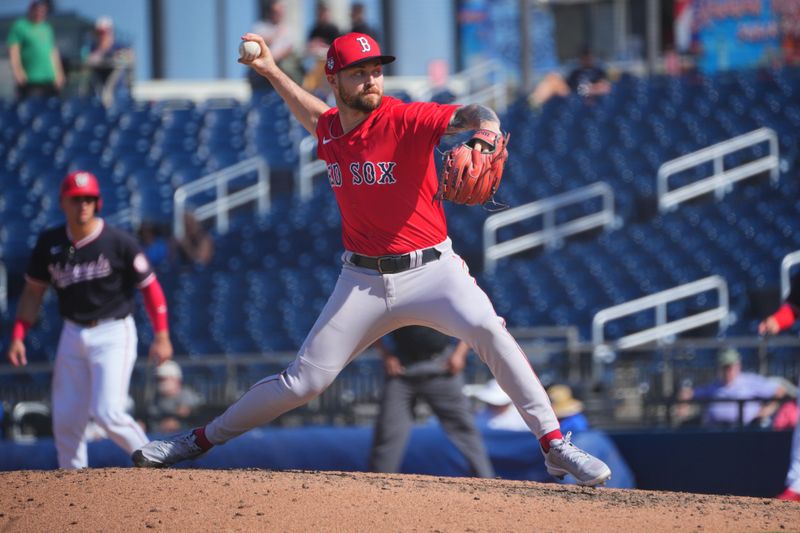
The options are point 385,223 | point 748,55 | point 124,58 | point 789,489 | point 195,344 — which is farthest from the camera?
point 748,55

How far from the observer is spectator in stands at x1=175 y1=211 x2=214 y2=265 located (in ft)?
47.6

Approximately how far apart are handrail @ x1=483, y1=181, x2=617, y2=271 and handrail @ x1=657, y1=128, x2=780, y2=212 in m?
0.65

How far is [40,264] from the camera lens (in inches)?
279

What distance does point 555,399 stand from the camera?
8.55m

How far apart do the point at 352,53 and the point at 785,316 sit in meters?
3.04

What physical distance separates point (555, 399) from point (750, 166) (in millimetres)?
6595

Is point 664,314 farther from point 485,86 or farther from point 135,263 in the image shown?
point 485,86

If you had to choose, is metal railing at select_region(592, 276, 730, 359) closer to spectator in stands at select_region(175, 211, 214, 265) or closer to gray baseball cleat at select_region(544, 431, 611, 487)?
spectator in stands at select_region(175, 211, 214, 265)

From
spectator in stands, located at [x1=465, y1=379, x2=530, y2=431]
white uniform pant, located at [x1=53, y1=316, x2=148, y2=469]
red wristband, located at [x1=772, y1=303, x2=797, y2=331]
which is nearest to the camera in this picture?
red wristband, located at [x1=772, y1=303, x2=797, y2=331]

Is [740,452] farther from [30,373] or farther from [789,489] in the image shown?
[30,373]

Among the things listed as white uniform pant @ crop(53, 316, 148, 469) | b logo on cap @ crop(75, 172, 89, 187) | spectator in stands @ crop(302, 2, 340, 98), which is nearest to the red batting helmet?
b logo on cap @ crop(75, 172, 89, 187)

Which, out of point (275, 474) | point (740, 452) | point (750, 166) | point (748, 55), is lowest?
point (740, 452)

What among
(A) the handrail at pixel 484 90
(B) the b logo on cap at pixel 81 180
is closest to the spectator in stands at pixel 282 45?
(A) the handrail at pixel 484 90

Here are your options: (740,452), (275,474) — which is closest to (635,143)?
(740,452)
